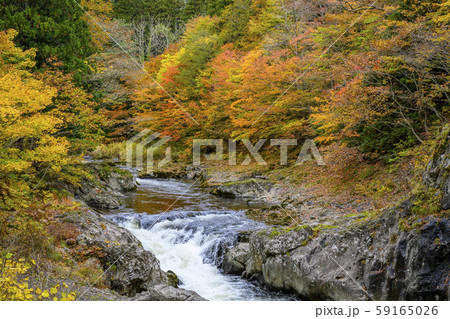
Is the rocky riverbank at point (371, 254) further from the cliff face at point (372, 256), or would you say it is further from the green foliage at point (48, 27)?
the green foliage at point (48, 27)

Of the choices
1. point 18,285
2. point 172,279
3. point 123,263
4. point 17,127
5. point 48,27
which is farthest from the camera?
point 48,27

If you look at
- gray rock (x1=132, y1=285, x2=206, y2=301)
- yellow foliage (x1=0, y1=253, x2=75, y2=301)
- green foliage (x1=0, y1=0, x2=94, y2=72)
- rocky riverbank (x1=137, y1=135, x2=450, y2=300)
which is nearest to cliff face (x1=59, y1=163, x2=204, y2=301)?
gray rock (x1=132, y1=285, x2=206, y2=301)

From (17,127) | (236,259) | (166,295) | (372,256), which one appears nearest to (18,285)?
(166,295)

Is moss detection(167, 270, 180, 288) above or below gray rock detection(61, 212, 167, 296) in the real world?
below

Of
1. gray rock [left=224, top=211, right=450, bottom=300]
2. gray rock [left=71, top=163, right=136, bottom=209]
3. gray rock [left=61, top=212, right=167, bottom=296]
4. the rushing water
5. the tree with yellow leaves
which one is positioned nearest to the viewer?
gray rock [left=224, top=211, right=450, bottom=300]

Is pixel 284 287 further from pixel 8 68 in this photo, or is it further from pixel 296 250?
pixel 8 68

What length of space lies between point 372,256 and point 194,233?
557 centimetres

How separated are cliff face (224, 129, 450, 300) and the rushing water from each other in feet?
2.25

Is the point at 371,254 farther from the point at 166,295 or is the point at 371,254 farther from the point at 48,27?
the point at 48,27

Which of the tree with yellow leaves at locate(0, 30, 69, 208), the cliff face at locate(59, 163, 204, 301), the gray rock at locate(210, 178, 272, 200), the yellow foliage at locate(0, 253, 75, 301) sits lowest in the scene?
the gray rock at locate(210, 178, 272, 200)
